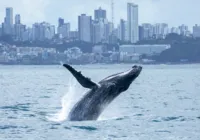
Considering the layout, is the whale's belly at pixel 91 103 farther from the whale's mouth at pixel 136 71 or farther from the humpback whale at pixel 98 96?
the whale's mouth at pixel 136 71

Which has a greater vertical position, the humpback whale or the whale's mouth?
the whale's mouth

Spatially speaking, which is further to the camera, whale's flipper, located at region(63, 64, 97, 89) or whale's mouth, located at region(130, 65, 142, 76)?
whale's mouth, located at region(130, 65, 142, 76)

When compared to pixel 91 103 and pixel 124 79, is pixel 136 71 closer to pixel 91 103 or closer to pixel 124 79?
pixel 124 79

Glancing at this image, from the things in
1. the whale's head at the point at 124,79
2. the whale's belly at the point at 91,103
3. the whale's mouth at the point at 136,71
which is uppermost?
the whale's mouth at the point at 136,71

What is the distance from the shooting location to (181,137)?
20.8m

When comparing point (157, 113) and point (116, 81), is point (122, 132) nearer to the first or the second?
point (116, 81)

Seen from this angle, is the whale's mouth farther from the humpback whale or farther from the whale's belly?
the whale's belly

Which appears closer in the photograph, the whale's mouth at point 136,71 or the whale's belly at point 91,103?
the whale's belly at point 91,103

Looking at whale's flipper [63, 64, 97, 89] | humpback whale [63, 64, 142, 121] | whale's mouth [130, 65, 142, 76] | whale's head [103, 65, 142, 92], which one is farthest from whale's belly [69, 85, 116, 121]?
whale's mouth [130, 65, 142, 76]

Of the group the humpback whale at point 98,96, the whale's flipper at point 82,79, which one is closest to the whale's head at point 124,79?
the humpback whale at point 98,96

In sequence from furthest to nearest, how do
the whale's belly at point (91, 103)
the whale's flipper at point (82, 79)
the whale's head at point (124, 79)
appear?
1. the whale's head at point (124, 79)
2. the whale's belly at point (91, 103)
3. the whale's flipper at point (82, 79)

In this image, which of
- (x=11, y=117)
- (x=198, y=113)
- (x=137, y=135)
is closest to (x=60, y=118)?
(x=11, y=117)

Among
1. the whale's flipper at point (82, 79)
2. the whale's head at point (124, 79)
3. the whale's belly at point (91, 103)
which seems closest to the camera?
the whale's flipper at point (82, 79)

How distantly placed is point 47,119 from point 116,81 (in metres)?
3.20
